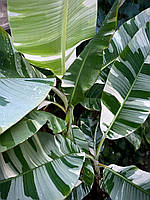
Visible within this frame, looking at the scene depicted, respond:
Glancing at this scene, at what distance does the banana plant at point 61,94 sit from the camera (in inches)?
20.6

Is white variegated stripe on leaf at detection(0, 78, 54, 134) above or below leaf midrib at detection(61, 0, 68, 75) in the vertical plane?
below

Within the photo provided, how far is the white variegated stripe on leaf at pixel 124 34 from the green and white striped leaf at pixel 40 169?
1.07 ft

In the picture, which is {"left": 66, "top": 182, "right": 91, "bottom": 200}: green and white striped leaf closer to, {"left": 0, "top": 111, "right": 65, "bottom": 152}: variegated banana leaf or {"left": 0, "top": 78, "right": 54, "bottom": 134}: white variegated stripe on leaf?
{"left": 0, "top": 111, "right": 65, "bottom": 152}: variegated banana leaf

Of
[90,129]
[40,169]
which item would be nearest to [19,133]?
[40,169]

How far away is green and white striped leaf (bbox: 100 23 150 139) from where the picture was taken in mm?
683

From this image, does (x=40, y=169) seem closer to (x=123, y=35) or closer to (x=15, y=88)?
(x=15, y=88)

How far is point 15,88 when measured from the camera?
0.51 m

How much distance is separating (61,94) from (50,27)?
0.75ft

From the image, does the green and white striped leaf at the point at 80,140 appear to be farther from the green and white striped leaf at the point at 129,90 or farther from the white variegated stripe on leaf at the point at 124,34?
the white variegated stripe on leaf at the point at 124,34

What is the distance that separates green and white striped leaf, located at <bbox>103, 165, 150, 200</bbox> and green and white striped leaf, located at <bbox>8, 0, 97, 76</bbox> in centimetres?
35

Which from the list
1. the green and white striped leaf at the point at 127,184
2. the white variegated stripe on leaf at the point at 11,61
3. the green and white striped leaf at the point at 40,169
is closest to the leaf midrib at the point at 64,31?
the white variegated stripe on leaf at the point at 11,61

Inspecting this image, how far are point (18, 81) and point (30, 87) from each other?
0.18 ft

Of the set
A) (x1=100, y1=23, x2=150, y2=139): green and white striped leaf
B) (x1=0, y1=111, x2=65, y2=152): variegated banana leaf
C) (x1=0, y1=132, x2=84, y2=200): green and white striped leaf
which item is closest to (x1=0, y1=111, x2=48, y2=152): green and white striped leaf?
(x1=0, y1=111, x2=65, y2=152): variegated banana leaf

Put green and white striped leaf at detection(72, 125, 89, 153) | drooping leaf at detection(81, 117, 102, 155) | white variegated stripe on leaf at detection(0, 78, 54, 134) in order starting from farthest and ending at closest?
drooping leaf at detection(81, 117, 102, 155) < green and white striped leaf at detection(72, 125, 89, 153) < white variegated stripe on leaf at detection(0, 78, 54, 134)
